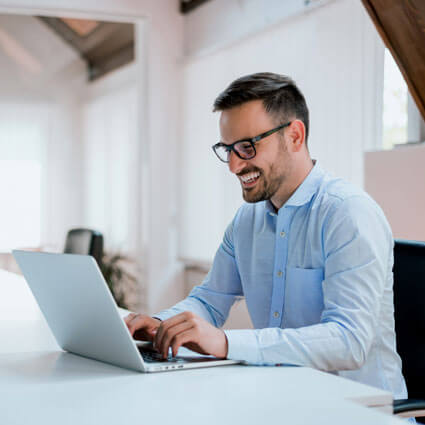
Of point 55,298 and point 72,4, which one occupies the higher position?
point 72,4

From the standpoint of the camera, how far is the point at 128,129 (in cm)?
646

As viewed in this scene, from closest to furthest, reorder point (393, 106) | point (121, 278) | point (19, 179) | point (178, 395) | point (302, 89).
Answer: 1. point (178, 395)
2. point (393, 106)
3. point (302, 89)
4. point (121, 278)
5. point (19, 179)

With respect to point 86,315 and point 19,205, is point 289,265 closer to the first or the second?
point 86,315

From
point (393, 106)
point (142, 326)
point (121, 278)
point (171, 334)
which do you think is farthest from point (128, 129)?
point (171, 334)

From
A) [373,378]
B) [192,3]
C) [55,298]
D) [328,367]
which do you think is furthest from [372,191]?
[192,3]

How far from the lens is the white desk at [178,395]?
105 centimetres

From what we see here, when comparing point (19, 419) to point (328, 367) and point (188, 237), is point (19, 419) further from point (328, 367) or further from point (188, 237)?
point (188, 237)

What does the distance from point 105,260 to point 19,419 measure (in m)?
5.02

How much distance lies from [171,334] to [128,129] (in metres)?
5.22

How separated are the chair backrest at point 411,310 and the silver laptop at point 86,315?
0.53m

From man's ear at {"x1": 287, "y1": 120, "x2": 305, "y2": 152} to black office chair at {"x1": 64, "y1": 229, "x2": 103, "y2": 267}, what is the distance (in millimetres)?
1610

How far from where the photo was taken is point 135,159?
6402 millimetres

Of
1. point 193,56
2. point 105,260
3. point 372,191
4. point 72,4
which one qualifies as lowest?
point 105,260

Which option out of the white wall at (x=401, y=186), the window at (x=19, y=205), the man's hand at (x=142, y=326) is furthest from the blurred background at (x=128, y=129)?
the man's hand at (x=142, y=326)
